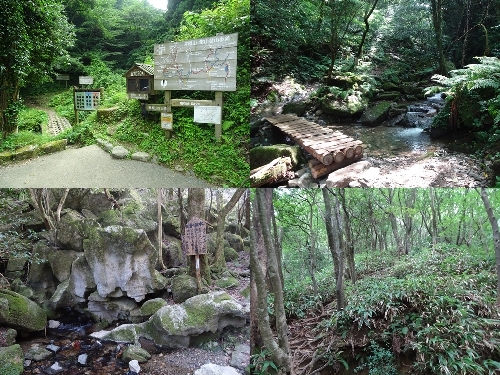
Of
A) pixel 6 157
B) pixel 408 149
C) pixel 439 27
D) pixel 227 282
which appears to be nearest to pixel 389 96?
pixel 408 149

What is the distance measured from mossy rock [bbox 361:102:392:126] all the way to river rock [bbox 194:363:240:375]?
372 centimetres

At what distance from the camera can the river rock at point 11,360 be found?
13.7 feet

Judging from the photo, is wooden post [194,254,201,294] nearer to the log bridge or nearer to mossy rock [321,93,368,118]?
the log bridge

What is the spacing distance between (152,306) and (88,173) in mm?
2291

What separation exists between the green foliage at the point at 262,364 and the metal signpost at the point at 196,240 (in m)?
1.43

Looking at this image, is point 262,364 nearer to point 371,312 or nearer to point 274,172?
point 371,312

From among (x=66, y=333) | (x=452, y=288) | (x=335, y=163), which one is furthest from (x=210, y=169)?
(x=452, y=288)

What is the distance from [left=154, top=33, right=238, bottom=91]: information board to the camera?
4473 millimetres

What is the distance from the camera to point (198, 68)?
4707mm

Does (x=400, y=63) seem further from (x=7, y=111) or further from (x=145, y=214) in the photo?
(x=7, y=111)

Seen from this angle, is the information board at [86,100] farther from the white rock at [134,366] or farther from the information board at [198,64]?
the white rock at [134,366]

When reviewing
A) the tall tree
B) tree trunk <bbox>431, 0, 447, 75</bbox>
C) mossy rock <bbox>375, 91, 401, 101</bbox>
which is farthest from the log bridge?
the tall tree

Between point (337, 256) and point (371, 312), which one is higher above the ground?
point (337, 256)

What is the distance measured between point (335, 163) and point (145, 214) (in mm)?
3568
